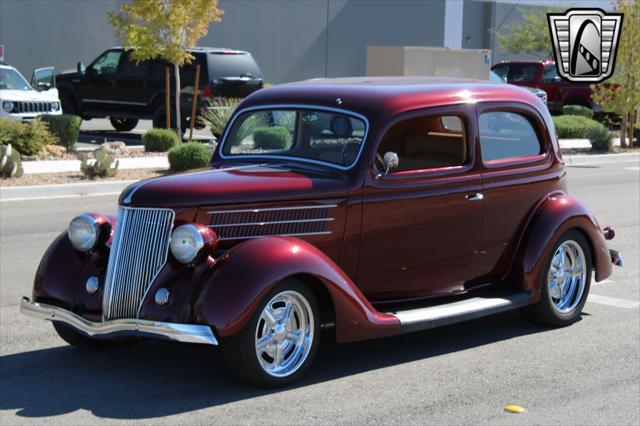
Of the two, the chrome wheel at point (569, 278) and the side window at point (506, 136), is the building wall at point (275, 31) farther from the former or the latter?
the chrome wheel at point (569, 278)

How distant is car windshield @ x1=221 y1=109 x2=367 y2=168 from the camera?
23.0ft

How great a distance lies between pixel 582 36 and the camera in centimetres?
1869

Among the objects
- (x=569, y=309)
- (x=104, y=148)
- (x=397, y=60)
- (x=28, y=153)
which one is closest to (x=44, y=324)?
(x=569, y=309)

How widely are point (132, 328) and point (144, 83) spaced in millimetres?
19369

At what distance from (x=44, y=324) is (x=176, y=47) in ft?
47.1

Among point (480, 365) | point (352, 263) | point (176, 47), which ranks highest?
point (176, 47)

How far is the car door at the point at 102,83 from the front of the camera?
25.5m

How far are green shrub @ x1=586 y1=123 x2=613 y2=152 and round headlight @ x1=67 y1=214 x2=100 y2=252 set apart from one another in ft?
64.2

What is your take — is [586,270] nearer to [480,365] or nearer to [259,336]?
[480,365]

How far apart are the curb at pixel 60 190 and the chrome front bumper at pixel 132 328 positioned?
30.3ft

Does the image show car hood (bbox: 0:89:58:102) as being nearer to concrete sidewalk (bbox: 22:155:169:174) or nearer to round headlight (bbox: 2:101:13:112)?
round headlight (bbox: 2:101:13:112)

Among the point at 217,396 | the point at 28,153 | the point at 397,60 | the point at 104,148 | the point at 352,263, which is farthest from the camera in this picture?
the point at 397,60

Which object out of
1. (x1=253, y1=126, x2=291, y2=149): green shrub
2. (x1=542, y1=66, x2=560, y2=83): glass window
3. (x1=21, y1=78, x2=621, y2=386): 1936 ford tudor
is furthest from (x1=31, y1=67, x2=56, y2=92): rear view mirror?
(x1=253, y1=126, x2=291, y2=149): green shrub

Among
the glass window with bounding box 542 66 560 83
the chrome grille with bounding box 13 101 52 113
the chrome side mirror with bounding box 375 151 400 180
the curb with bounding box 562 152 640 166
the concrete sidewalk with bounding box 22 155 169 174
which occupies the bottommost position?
the curb with bounding box 562 152 640 166
